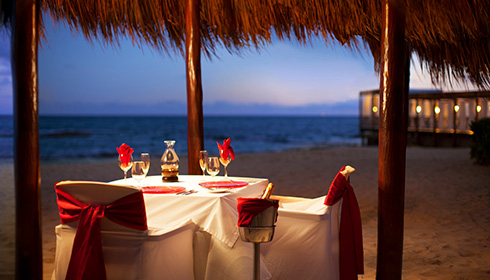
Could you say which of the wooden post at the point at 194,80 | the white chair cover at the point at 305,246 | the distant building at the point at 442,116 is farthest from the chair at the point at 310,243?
the distant building at the point at 442,116

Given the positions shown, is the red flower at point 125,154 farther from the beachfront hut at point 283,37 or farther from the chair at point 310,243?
the chair at point 310,243

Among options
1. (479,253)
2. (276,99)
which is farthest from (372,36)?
(276,99)

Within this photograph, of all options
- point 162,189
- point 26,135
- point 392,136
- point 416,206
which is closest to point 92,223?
point 26,135

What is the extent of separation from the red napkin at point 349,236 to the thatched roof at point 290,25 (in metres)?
1.63

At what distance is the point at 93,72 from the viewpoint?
88.7 feet

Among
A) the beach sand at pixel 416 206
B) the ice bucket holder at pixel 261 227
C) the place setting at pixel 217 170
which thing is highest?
the place setting at pixel 217 170

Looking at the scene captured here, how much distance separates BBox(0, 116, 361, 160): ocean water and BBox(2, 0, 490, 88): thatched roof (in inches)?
496

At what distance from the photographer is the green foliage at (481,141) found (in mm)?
8062

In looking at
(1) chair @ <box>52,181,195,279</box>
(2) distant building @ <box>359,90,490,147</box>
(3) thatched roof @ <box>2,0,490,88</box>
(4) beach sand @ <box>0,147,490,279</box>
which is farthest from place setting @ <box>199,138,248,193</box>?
(2) distant building @ <box>359,90,490,147</box>

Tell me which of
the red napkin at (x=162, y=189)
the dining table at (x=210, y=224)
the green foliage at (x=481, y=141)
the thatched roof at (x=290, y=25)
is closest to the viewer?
the dining table at (x=210, y=224)

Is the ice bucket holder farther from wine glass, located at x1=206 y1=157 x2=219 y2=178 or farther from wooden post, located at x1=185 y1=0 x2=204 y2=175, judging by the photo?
wooden post, located at x1=185 y1=0 x2=204 y2=175

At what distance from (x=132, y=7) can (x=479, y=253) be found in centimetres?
358

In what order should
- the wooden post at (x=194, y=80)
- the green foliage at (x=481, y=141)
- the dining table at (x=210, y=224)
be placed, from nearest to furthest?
the dining table at (x=210, y=224), the wooden post at (x=194, y=80), the green foliage at (x=481, y=141)

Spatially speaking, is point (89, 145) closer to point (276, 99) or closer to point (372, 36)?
point (276, 99)
